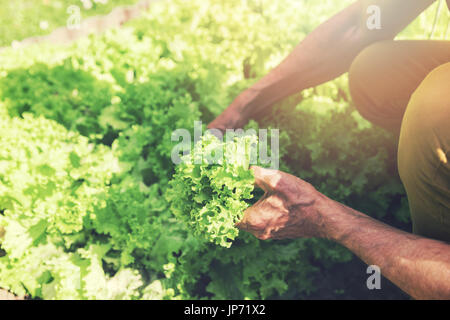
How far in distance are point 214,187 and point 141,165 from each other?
0.97m

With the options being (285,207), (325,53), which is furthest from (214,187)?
(325,53)

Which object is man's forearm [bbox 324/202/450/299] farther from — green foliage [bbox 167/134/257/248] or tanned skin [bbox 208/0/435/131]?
tanned skin [bbox 208/0/435/131]

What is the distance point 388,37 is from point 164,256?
1900mm

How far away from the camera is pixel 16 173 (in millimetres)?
2100

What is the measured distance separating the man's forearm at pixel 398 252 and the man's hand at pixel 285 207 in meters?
0.06

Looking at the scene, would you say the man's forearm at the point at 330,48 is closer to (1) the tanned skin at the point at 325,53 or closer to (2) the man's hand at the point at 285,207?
(1) the tanned skin at the point at 325,53

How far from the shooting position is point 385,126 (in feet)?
7.56

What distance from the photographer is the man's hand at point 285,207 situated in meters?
1.53
